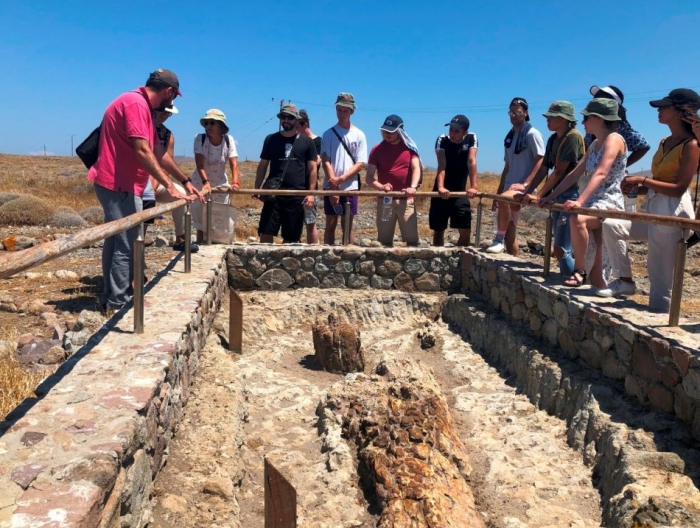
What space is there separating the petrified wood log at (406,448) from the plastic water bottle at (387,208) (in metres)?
3.00

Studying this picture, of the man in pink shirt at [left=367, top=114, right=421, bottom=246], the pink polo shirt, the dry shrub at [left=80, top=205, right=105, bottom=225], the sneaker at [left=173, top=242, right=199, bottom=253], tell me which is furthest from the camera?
the dry shrub at [left=80, top=205, right=105, bottom=225]

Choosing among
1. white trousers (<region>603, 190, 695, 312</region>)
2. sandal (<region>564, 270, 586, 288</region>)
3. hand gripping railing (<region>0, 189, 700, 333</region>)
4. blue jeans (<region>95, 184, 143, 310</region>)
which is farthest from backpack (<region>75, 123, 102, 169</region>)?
white trousers (<region>603, 190, 695, 312</region>)

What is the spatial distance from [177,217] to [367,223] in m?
10.6

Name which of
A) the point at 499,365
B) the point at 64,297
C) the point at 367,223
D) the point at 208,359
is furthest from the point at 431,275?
the point at 367,223

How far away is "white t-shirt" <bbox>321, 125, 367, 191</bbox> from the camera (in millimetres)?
7500

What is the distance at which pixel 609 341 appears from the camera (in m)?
4.39

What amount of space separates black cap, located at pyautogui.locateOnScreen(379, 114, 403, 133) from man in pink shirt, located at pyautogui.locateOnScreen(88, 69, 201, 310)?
297cm

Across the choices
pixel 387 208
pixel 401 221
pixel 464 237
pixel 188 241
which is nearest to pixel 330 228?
pixel 387 208

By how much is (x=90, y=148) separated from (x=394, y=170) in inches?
148

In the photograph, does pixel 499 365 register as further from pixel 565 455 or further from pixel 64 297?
pixel 64 297

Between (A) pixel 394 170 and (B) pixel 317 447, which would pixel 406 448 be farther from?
(A) pixel 394 170

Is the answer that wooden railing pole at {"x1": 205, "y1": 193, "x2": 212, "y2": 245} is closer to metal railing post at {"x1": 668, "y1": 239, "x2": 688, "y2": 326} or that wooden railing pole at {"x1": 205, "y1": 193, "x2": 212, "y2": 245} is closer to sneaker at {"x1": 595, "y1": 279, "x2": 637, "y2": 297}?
sneaker at {"x1": 595, "y1": 279, "x2": 637, "y2": 297}

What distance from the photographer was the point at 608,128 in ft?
15.8

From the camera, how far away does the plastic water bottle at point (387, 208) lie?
7.68 meters
